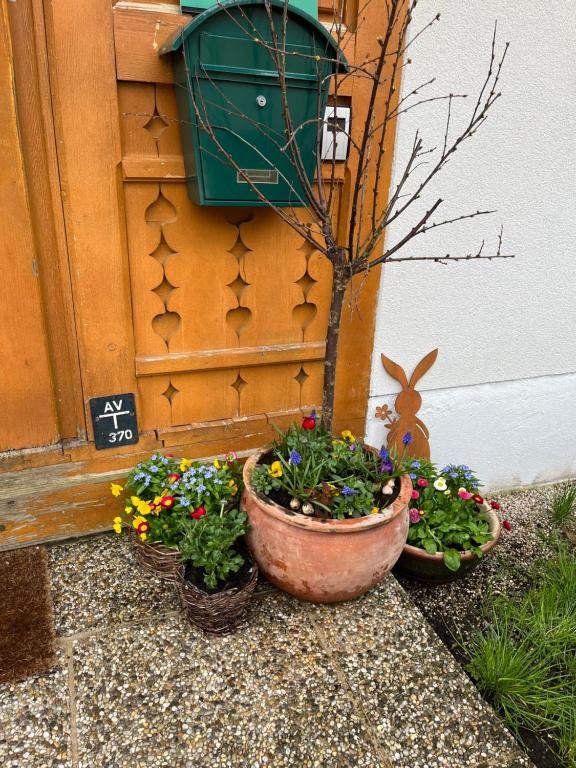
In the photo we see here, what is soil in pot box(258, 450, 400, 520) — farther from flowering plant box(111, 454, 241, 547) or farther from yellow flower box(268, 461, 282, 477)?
flowering plant box(111, 454, 241, 547)

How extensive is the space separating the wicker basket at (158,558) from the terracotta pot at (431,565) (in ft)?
3.46

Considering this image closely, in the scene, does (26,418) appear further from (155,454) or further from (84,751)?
(84,751)

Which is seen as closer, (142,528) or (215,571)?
(215,571)

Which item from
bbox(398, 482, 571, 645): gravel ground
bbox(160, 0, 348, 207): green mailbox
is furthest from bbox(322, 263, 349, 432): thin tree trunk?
bbox(398, 482, 571, 645): gravel ground

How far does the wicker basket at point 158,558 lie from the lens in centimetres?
224

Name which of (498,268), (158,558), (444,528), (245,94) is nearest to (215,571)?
(158,558)

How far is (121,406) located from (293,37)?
1599 millimetres

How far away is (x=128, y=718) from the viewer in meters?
1.82

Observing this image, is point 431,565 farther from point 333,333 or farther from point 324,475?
point 333,333

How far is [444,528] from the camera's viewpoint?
2.66m

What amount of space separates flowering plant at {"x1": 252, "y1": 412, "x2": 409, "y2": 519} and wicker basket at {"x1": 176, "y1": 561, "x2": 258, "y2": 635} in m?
0.36

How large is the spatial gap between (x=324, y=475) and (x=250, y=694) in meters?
0.85

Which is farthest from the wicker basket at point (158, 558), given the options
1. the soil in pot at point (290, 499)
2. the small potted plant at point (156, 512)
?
the soil in pot at point (290, 499)

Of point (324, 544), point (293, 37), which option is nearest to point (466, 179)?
point (293, 37)
